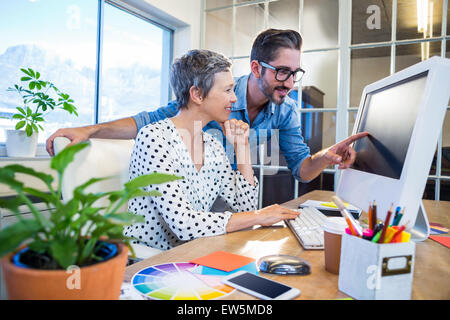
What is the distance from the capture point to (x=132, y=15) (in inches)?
116

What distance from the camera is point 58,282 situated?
38cm

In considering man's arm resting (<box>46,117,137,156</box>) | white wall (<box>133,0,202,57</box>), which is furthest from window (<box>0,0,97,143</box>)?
man's arm resting (<box>46,117,137,156</box>)

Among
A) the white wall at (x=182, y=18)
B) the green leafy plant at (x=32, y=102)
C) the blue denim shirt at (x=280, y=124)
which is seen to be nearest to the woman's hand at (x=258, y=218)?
the blue denim shirt at (x=280, y=124)

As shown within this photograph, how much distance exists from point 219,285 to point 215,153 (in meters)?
0.84

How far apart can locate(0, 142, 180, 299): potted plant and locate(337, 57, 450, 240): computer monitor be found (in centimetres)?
50

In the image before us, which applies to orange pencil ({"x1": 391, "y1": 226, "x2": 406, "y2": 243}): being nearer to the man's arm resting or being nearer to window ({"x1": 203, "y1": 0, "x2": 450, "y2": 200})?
the man's arm resting

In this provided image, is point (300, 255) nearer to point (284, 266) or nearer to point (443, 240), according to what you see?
point (284, 266)

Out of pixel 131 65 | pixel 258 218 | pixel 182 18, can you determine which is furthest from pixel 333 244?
pixel 182 18

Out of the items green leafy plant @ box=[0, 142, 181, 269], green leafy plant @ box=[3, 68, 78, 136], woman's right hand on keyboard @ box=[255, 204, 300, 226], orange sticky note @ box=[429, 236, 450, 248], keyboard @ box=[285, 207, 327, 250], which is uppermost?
green leafy plant @ box=[3, 68, 78, 136]

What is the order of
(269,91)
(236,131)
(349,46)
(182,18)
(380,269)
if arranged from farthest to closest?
(182,18)
(349,46)
(269,91)
(236,131)
(380,269)

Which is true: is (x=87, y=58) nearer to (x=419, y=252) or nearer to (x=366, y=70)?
(x=366, y=70)

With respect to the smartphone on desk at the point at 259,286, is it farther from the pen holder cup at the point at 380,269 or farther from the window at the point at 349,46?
the window at the point at 349,46

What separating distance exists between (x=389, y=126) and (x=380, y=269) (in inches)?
21.3

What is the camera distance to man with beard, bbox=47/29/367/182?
1.71 meters
